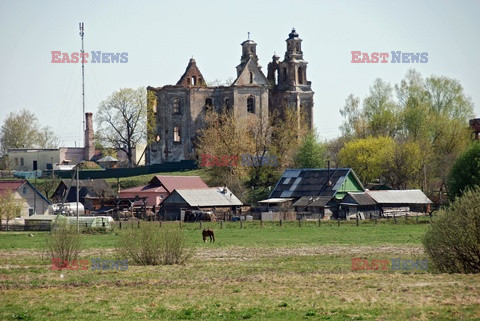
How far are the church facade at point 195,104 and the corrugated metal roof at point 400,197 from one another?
19833mm

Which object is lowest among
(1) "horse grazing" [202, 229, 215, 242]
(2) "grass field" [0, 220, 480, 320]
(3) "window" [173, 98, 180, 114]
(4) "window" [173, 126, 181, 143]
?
(2) "grass field" [0, 220, 480, 320]

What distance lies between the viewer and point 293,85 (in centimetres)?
9694

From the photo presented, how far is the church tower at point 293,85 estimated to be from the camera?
96312 mm

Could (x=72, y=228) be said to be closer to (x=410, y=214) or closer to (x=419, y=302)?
(x=419, y=302)

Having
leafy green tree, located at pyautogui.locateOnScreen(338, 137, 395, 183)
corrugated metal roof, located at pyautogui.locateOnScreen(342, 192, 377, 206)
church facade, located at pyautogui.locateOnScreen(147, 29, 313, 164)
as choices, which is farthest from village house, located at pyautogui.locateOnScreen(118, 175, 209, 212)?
leafy green tree, located at pyautogui.locateOnScreen(338, 137, 395, 183)

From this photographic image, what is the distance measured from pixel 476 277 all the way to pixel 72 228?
15.1 m

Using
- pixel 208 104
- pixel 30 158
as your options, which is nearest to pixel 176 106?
pixel 208 104

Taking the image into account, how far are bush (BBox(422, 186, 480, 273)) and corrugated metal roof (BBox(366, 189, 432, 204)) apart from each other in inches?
1759

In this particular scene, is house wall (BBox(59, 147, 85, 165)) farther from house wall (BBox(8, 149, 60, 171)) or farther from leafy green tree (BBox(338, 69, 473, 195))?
leafy green tree (BBox(338, 69, 473, 195))

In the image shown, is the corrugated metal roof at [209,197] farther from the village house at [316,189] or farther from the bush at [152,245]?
the bush at [152,245]

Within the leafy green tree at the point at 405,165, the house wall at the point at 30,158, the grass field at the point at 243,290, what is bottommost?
A: the grass field at the point at 243,290

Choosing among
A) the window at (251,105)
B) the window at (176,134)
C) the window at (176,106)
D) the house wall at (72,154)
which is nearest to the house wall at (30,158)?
the house wall at (72,154)

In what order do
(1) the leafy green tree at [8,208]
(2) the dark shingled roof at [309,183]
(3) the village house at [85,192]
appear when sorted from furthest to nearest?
(3) the village house at [85,192]
(2) the dark shingled roof at [309,183]
(1) the leafy green tree at [8,208]

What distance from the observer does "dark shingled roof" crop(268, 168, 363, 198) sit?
75875 millimetres
